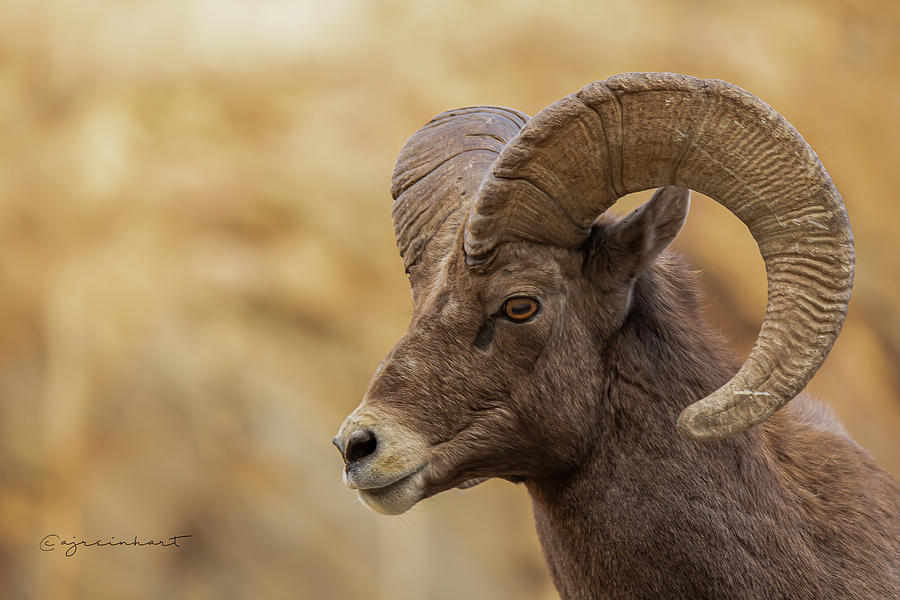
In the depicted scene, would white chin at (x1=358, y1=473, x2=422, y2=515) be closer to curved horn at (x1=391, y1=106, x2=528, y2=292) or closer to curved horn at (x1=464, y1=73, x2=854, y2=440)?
curved horn at (x1=464, y1=73, x2=854, y2=440)

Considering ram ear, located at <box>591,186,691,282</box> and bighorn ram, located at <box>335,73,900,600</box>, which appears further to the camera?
ram ear, located at <box>591,186,691,282</box>

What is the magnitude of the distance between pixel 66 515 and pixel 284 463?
190cm

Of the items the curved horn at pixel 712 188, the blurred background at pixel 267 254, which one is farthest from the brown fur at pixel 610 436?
the blurred background at pixel 267 254

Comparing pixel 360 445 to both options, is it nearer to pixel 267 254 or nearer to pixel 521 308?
pixel 521 308

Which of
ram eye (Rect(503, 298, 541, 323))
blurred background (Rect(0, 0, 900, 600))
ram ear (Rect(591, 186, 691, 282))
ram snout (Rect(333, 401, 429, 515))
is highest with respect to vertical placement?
ram ear (Rect(591, 186, 691, 282))

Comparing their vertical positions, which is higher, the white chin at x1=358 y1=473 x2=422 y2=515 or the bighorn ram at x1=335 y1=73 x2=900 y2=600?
the bighorn ram at x1=335 y1=73 x2=900 y2=600

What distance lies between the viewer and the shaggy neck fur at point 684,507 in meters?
2.90

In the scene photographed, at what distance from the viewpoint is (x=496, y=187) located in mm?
2900

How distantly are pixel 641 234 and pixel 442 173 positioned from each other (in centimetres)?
93

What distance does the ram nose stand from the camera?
9.31 ft

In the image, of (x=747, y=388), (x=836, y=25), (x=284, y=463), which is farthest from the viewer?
(x=836, y=25)

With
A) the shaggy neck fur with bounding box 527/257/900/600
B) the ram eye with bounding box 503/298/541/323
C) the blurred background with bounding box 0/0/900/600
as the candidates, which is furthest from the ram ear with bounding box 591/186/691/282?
the blurred background with bounding box 0/0/900/600

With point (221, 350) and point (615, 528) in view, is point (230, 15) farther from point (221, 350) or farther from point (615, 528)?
point (615, 528)

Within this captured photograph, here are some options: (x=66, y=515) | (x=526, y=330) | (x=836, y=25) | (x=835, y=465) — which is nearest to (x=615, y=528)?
(x=526, y=330)
